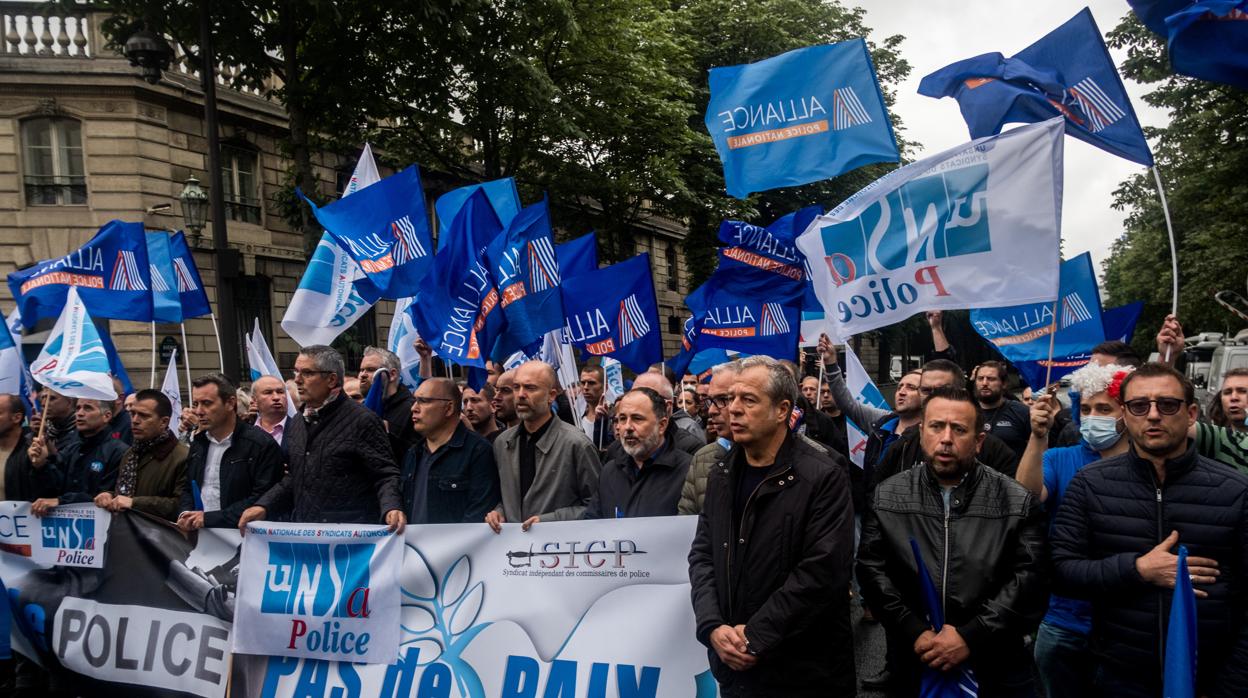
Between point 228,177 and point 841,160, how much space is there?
1812 cm

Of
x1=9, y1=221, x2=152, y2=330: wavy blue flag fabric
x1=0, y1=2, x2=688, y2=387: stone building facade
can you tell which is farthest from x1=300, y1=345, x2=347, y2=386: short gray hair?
x1=0, y1=2, x2=688, y2=387: stone building facade

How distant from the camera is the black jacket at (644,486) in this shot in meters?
4.54

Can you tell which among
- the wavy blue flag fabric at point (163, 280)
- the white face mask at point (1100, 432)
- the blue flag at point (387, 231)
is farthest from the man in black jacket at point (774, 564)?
the wavy blue flag fabric at point (163, 280)

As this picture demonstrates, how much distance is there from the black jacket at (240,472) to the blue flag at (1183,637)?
444 centimetres

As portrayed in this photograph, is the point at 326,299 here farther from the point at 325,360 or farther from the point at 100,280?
the point at 325,360

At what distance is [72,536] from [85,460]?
0.74 m

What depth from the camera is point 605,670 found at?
4.24 m

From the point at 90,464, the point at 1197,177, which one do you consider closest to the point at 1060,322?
the point at 90,464

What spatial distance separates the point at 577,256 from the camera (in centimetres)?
884

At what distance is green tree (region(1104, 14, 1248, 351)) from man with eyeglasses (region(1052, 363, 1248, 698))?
15.0m

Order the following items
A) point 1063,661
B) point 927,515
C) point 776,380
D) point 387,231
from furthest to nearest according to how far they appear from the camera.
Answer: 1. point 387,231
2. point 1063,661
3. point 776,380
4. point 927,515

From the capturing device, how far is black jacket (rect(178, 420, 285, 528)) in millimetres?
5250

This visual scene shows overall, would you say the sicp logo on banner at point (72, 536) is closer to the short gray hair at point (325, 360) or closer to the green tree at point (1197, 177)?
the short gray hair at point (325, 360)

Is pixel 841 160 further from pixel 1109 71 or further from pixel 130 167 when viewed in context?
pixel 130 167
